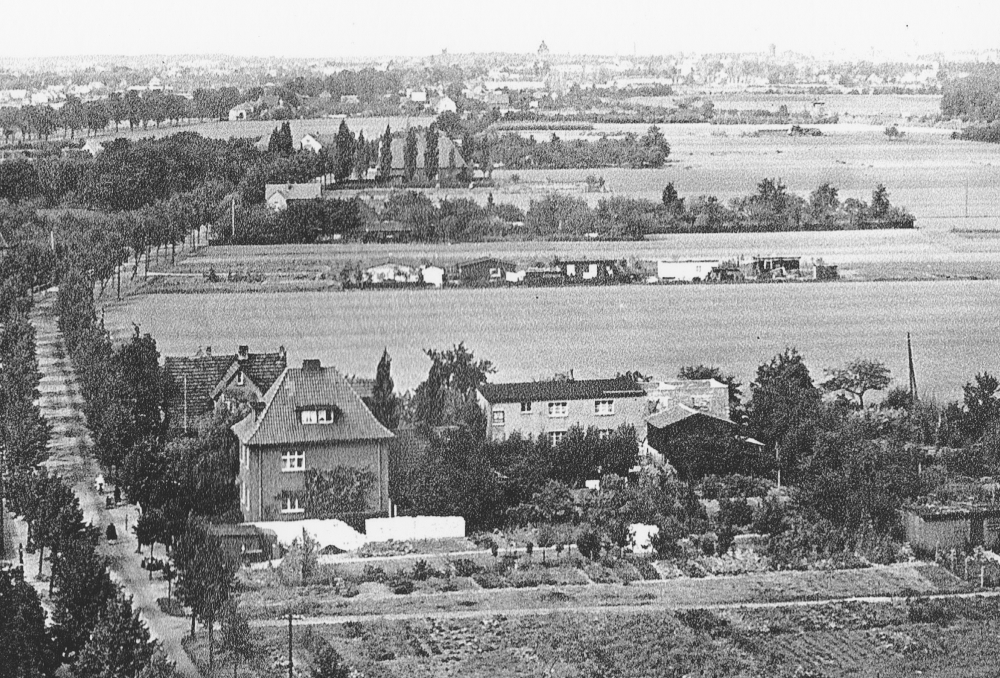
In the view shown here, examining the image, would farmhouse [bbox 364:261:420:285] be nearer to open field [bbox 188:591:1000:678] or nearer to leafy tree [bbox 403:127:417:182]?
leafy tree [bbox 403:127:417:182]

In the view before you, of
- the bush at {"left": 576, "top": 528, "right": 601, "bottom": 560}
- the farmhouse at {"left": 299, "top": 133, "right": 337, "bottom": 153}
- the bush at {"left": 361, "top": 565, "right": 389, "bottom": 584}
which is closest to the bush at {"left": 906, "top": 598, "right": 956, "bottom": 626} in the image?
the bush at {"left": 576, "top": 528, "right": 601, "bottom": 560}

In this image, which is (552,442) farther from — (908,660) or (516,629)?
(908,660)

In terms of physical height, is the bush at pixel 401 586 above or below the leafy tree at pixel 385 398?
below

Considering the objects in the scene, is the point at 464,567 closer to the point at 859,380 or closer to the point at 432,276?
the point at 859,380

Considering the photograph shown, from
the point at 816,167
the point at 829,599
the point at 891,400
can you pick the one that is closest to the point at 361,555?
the point at 829,599

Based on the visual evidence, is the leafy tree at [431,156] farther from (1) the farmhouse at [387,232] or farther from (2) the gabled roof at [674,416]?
(2) the gabled roof at [674,416]

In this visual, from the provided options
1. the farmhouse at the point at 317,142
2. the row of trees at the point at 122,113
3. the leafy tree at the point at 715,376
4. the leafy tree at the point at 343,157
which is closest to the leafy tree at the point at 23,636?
the leafy tree at the point at 715,376

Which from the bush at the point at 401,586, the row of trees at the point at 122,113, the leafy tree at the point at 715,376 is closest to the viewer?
the bush at the point at 401,586
